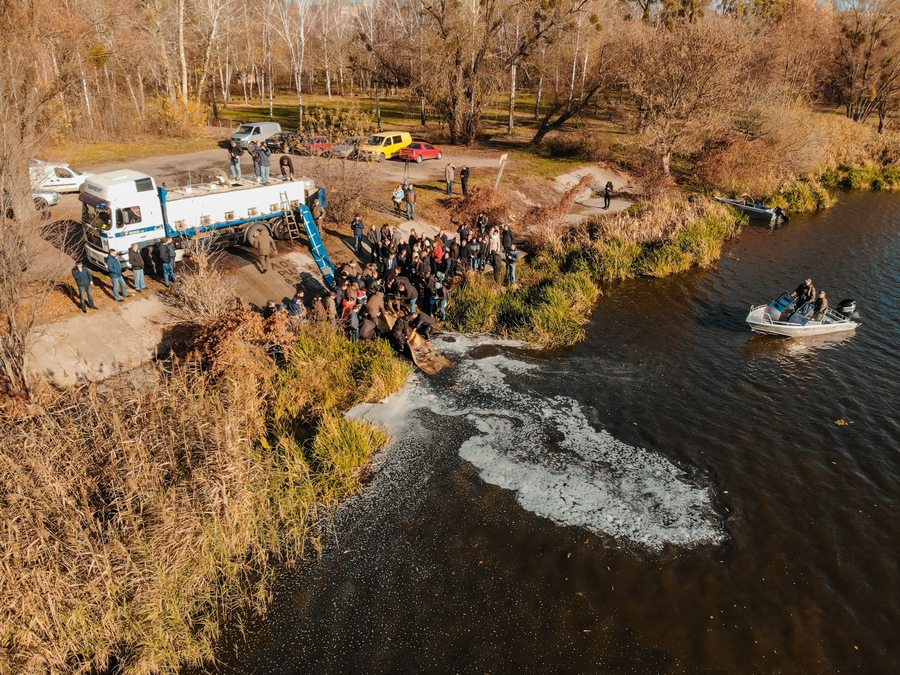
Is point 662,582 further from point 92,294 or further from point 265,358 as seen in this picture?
point 92,294

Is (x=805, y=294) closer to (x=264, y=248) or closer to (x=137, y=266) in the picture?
(x=264, y=248)

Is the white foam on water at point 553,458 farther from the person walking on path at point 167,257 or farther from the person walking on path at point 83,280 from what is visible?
the person walking on path at point 83,280

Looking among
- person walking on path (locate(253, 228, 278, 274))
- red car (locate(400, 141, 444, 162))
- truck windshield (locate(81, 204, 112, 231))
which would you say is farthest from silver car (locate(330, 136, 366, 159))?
truck windshield (locate(81, 204, 112, 231))

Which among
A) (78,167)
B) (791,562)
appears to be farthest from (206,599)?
(78,167)

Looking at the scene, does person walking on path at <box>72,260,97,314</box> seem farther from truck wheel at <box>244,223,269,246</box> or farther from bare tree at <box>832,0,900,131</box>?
bare tree at <box>832,0,900,131</box>

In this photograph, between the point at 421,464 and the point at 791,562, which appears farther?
the point at 421,464

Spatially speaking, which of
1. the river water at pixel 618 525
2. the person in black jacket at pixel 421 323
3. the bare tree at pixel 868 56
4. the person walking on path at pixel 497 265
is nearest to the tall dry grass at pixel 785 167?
the bare tree at pixel 868 56

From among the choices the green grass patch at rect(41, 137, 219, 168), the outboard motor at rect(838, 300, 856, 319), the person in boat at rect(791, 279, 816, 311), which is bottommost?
the outboard motor at rect(838, 300, 856, 319)

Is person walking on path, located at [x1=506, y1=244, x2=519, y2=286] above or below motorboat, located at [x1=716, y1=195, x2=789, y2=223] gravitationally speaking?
below
